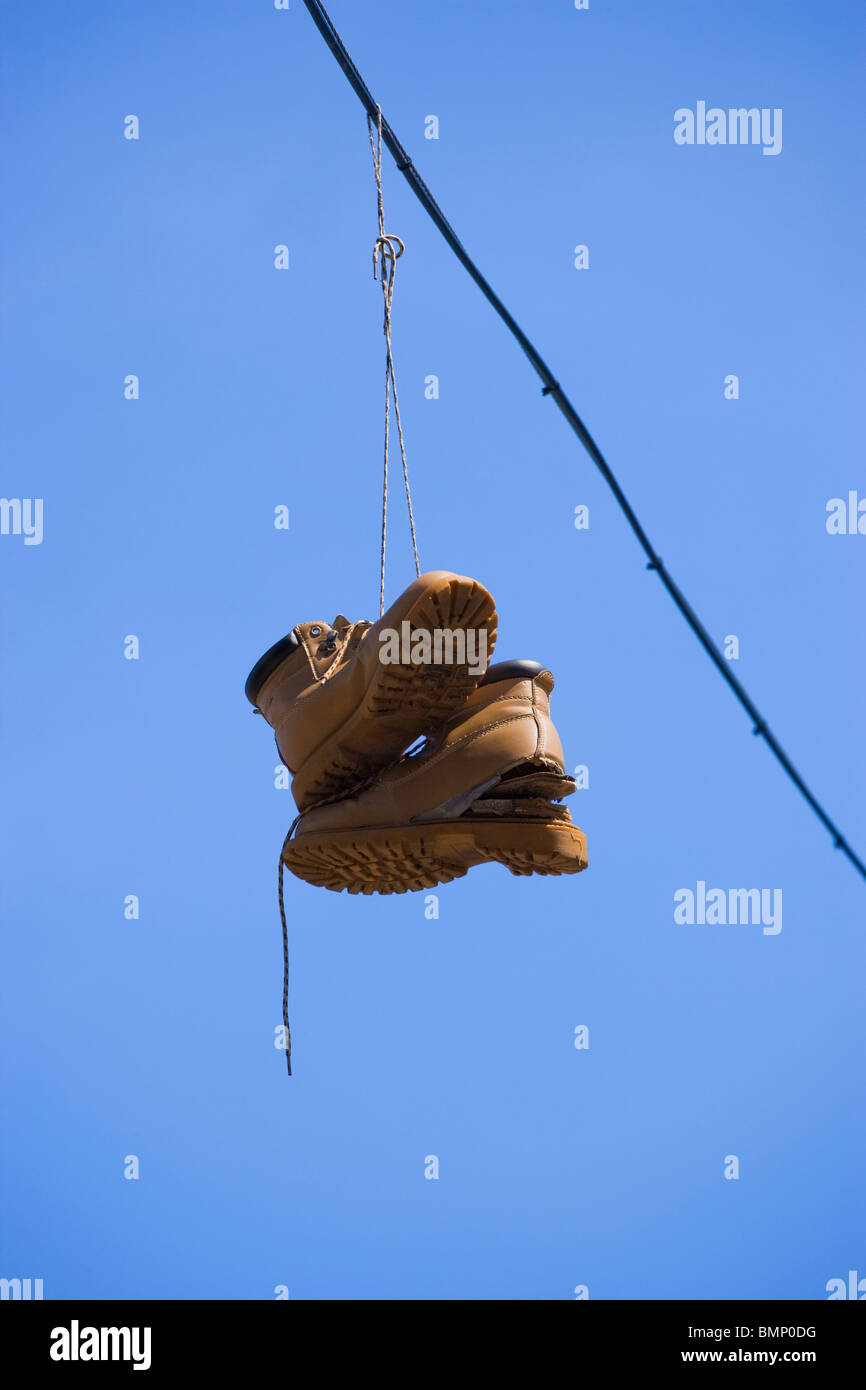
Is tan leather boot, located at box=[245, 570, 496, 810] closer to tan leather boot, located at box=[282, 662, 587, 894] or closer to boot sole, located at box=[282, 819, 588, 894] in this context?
tan leather boot, located at box=[282, 662, 587, 894]

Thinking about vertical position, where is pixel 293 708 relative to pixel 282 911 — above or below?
above

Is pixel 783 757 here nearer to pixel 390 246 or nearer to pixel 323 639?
pixel 323 639

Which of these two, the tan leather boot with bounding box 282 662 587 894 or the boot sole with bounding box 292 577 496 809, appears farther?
the tan leather boot with bounding box 282 662 587 894

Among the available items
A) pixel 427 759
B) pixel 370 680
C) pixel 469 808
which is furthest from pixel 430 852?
pixel 370 680

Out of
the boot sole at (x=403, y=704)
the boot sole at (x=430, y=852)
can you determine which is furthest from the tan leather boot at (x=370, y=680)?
the boot sole at (x=430, y=852)

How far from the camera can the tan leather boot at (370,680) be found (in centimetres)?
566

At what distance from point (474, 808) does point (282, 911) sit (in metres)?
1.02

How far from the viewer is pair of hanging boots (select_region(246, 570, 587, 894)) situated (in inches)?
226

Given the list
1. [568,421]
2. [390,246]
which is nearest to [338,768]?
[568,421]

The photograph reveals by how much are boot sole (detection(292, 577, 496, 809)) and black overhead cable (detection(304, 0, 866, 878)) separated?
23.2 inches

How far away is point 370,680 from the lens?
5.95 metres

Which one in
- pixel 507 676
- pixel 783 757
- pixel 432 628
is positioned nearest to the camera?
pixel 783 757

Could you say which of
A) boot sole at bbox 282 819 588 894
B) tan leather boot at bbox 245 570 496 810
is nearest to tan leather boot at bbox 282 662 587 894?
boot sole at bbox 282 819 588 894

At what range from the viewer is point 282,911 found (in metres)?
6.48
